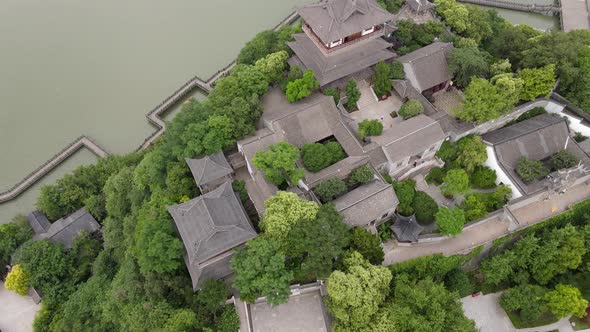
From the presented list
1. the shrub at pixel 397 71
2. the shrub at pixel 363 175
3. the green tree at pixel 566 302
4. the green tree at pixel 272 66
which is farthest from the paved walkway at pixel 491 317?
the green tree at pixel 272 66

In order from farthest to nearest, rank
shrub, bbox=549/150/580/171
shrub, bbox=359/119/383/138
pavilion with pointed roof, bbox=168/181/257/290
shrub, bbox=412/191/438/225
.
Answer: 1. shrub, bbox=359/119/383/138
2. shrub, bbox=549/150/580/171
3. shrub, bbox=412/191/438/225
4. pavilion with pointed roof, bbox=168/181/257/290

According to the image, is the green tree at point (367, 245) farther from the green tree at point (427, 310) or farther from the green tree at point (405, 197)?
the green tree at point (405, 197)

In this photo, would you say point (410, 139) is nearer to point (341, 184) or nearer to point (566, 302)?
point (341, 184)

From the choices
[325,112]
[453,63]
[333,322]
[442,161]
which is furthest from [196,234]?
[453,63]

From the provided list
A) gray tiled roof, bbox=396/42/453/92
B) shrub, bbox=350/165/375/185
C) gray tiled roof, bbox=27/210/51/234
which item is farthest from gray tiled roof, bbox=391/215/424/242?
gray tiled roof, bbox=27/210/51/234

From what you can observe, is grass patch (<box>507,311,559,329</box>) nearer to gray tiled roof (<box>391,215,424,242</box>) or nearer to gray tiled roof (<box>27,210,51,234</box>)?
gray tiled roof (<box>391,215,424,242</box>)

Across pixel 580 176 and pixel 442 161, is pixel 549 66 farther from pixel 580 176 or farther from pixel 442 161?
pixel 442 161

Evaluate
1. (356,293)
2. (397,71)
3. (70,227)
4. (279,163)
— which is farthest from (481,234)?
(70,227)
